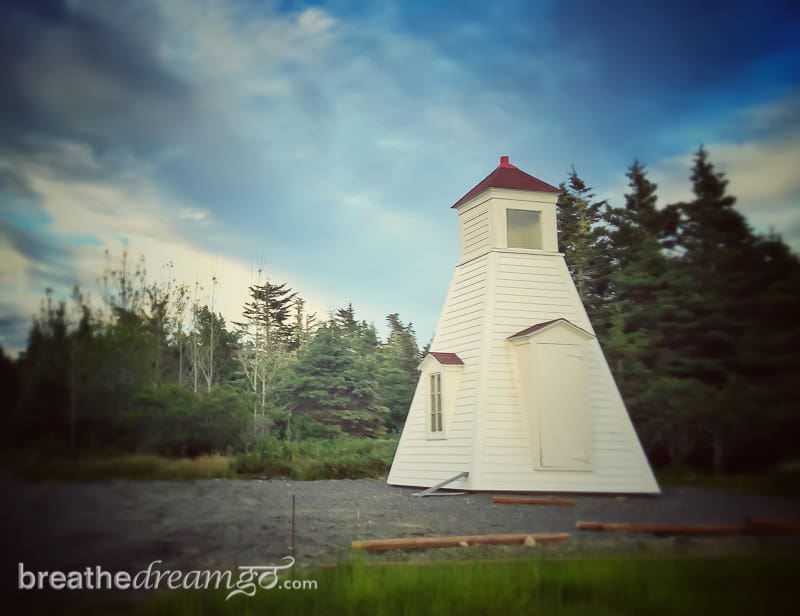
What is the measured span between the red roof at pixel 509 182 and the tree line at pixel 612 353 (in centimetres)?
132

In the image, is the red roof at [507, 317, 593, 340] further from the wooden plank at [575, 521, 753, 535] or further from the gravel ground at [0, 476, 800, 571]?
the wooden plank at [575, 521, 753, 535]

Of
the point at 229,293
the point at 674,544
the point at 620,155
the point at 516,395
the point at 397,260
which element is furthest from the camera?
the point at 516,395

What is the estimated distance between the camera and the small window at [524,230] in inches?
323

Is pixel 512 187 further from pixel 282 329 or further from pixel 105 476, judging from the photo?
pixel 105 476

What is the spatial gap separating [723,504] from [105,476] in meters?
4.43

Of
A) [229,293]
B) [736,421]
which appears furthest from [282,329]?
[736,421]

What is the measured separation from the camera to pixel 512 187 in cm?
809

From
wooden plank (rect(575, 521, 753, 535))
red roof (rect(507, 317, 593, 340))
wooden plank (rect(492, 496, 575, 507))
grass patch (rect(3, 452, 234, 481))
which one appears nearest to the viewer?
grass patch (rect(3, 452, 234, 481))

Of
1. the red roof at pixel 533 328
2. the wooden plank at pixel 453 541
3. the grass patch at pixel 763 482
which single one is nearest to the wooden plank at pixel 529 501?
the wooden plank at pixel 453 541

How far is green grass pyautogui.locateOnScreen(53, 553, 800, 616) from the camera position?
12.5 ft

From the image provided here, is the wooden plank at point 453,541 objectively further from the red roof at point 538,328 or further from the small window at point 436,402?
the small window at point 436,402

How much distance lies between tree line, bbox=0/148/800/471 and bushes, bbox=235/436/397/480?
0.13 meters

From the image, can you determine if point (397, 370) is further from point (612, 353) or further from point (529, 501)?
point (612, 353)

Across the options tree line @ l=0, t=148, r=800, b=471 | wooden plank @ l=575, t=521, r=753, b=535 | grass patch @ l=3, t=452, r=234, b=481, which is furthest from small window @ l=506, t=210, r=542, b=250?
grass patch @ l=3, t=452, r=234, b=481
